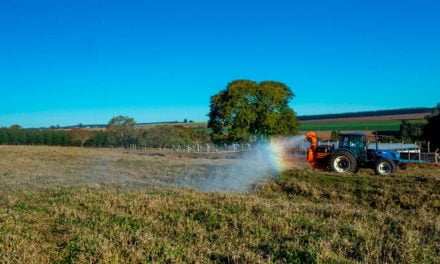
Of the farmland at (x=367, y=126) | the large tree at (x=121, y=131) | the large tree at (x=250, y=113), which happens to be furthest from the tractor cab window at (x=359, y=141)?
the large tree at (x=121, y=131)

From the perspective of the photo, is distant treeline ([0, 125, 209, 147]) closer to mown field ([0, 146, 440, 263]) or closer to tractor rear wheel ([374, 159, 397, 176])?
tractor rear wheel ([374, 159, 397, 176])

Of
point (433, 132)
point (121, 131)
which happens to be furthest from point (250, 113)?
point (121, 131)

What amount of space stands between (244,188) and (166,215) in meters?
6.96

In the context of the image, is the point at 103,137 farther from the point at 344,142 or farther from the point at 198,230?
the point at 198,230

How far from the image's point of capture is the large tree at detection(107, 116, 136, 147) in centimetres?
8104

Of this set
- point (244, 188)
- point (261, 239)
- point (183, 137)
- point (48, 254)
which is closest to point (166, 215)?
point (261, 239)

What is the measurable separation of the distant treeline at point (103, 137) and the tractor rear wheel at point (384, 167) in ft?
186

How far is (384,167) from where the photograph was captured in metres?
20.1

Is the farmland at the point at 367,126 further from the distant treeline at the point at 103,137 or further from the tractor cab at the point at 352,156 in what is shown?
the tractor cab at the point at 352,156

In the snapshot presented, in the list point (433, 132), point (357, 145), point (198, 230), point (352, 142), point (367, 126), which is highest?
point (367, 126)

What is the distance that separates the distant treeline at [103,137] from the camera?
76312mm

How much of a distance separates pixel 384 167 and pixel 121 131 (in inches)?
2653

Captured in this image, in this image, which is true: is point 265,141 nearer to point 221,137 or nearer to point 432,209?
point 221,137

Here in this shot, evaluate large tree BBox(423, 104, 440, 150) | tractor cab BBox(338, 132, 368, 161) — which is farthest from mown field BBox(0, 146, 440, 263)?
large tree BBox(423, 104, 440, 150)
